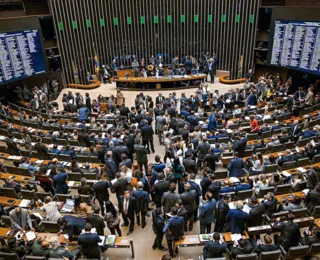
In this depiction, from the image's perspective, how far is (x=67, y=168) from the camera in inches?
360

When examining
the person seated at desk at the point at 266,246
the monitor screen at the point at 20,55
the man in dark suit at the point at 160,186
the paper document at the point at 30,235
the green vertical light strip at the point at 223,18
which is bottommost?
the paper document at the point at 30,235

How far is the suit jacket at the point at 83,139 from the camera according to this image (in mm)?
9812

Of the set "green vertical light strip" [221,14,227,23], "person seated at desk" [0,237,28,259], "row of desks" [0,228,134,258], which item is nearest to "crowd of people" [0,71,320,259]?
"row of desks" [0,228,134,258]

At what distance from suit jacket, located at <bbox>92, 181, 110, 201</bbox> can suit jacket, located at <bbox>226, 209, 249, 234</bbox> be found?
2.83 metres

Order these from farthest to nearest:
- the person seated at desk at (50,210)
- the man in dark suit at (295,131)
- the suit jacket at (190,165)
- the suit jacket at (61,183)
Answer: the man in dark suit at (295,131), the suit jacket at (190,165), the suit jacket at (61,183), the person seated at desk at (50,210)

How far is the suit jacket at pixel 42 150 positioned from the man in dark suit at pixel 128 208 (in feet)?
11.2

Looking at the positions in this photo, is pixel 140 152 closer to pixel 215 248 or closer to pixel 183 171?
pixel 183 171

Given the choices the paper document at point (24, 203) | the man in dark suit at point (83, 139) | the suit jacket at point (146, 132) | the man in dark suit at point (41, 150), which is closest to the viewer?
the paper document at point (24, 203)

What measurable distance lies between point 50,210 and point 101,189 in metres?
1.18

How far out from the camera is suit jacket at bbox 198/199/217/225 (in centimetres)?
621

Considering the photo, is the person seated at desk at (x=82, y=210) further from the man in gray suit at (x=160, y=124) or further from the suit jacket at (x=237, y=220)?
the man in gray suit at (x=160, y=124)

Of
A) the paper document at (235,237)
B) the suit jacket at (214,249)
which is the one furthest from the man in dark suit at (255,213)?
A: the suit jacket at (214,249)

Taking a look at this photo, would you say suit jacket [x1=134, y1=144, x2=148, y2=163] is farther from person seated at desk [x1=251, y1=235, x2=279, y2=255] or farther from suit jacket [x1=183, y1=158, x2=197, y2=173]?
person seated at desk [x1=251, y1=235, x2=279, y2=255]

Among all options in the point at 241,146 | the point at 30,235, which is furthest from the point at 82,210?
the point at 241,146
